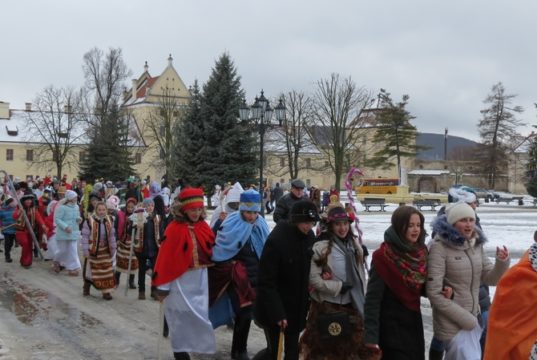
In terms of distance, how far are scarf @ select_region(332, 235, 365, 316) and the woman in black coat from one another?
303mm

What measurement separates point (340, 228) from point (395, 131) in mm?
66741

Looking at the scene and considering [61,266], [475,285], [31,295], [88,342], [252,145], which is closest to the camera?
[475,285]

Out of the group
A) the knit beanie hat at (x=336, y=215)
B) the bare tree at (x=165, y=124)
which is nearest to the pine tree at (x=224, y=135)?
the bare tree at (x=165, y=124)

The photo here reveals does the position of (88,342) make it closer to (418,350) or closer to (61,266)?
(418,350)

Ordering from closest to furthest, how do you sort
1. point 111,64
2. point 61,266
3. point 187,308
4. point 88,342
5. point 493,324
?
point 493,324 → point 187,308 → point 88,342 → point 61,266 → point 111,64

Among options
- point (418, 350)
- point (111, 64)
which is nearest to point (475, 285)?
point (418, 350)

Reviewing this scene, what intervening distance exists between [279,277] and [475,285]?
1.65 m

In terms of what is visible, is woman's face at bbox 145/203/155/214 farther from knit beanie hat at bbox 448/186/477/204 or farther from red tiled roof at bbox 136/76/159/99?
red tiled roof at bbox 136/76/159/99

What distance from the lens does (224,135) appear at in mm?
38062

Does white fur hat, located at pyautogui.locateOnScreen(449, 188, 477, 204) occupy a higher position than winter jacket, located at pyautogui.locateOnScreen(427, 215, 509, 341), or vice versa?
white fur hat, located at pyautogui.locateOnScreen(449, 188, 477, 204)

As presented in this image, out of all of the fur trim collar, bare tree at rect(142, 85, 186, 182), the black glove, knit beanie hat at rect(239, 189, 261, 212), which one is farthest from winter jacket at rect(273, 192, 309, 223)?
bare tree at rect(142, 85, 186, 182)

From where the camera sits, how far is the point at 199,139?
3853 cm

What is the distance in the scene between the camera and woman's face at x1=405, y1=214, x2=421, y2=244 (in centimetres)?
507

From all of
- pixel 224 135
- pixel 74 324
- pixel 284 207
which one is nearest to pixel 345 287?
pixel 284 207
